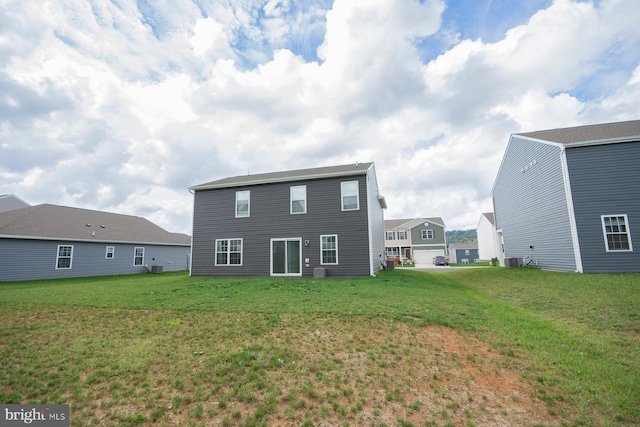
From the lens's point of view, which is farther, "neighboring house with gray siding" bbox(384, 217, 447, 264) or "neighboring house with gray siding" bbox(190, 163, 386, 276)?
"neighboring house with gray siding" bbox(384, 217, 447, 264)

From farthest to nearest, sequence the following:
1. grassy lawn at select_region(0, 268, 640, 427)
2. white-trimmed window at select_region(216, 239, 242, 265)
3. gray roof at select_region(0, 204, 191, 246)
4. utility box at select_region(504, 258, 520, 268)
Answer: gray roof at select_region(0, 204, 191, 246), utility box at select_region(504, 258, 520, 268), white-trimmed window at select_region(216, 239, 242, 265), grassy lawn at select_region(0, 268, 640, 427)

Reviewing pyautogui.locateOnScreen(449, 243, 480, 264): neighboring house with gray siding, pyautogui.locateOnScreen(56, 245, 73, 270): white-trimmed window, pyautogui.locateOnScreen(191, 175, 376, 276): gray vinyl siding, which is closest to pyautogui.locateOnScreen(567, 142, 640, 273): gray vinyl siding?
pyautogui.locateOnScreen(191, 175, 376, 276): gray vinyl siding

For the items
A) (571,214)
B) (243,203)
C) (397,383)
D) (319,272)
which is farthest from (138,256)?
(571,214)

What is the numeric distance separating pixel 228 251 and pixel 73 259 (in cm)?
1206

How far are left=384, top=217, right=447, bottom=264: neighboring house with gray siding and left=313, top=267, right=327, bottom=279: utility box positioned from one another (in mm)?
30541

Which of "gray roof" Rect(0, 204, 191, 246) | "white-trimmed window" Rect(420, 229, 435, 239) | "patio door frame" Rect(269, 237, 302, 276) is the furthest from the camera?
"white-trimmed window" Rect(420, 229, 435, 239)

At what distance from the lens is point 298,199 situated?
1546 cm

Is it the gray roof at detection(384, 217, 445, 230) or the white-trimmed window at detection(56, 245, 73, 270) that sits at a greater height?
the gray roof at detection(384, 217, 445, 230)

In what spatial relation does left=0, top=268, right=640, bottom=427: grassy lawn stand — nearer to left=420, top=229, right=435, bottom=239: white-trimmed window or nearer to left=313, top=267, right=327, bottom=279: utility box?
left=313, top=267, right=327, bottom=279: utility box

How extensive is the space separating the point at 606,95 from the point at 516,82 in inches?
219

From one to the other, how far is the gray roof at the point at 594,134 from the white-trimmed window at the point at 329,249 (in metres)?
11.9

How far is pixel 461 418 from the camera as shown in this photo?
305 centimetres

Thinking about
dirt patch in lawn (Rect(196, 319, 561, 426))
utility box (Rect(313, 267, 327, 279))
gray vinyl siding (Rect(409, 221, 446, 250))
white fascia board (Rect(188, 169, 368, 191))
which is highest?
white fascia board (Rect(188, 169, 368, 191))

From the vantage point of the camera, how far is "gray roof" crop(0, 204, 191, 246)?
56.9 ft
